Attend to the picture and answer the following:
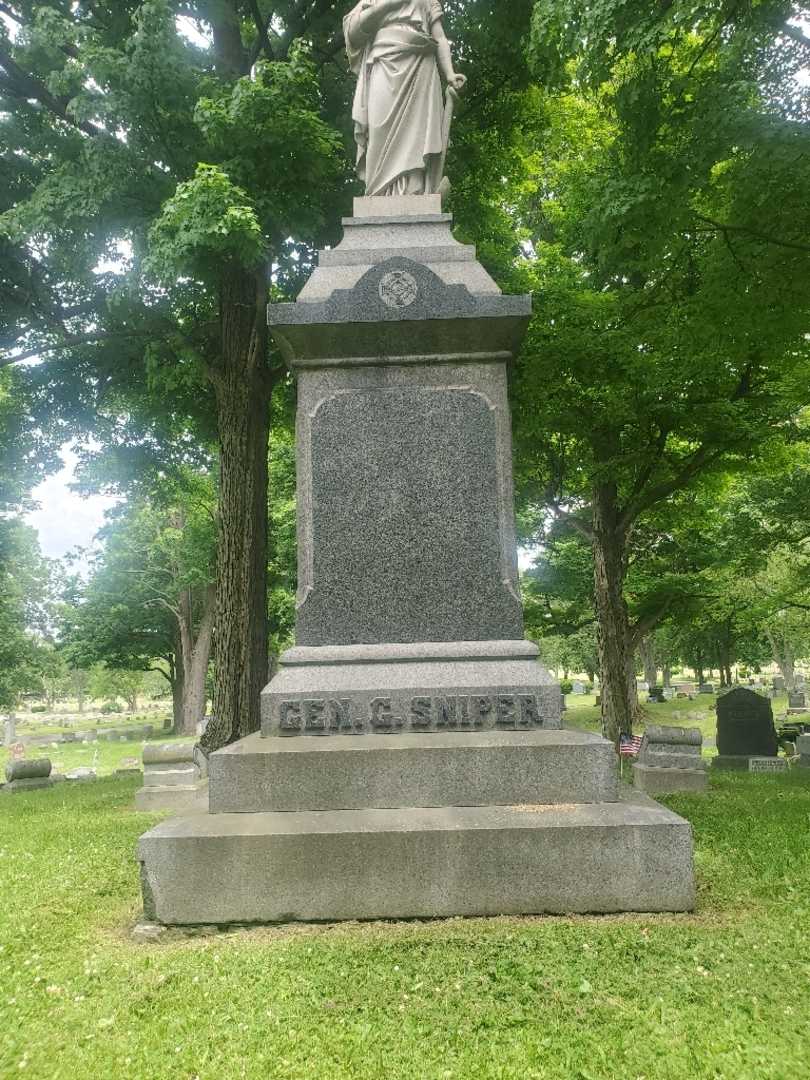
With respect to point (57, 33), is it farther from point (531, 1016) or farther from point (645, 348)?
point (531, 1016)

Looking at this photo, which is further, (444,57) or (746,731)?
(746,731)

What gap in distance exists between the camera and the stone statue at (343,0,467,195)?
720 centimetres

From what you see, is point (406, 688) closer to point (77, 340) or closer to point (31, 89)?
point (77, 340)

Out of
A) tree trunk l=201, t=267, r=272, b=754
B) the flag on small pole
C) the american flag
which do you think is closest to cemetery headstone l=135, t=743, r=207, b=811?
tree trunk l=201, t=267, r=272, b=754

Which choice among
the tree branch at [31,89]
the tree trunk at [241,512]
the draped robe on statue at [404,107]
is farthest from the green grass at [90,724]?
the draped robe on statue at [404,107]

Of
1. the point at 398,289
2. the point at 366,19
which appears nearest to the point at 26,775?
the point at 398,289

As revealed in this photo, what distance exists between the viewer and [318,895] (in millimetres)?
4406

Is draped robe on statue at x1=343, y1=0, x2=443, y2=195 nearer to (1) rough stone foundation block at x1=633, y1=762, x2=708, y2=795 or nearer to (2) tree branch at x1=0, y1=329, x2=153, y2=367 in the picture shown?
(2) tree branch at x1=0, y1=329, x2=153, y2=367

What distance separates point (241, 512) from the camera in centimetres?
1228

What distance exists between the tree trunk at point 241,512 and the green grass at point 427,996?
6.81m

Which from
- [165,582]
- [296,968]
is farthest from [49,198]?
[165,582]

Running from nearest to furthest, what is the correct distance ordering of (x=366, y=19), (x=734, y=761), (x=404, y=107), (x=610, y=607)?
(x=404, y=107), (x=366, y=19), (x=734, y=761), (x=610, y=607)

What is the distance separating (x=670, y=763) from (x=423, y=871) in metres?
8.18

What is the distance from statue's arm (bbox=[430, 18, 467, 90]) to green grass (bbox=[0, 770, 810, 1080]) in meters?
6.77
